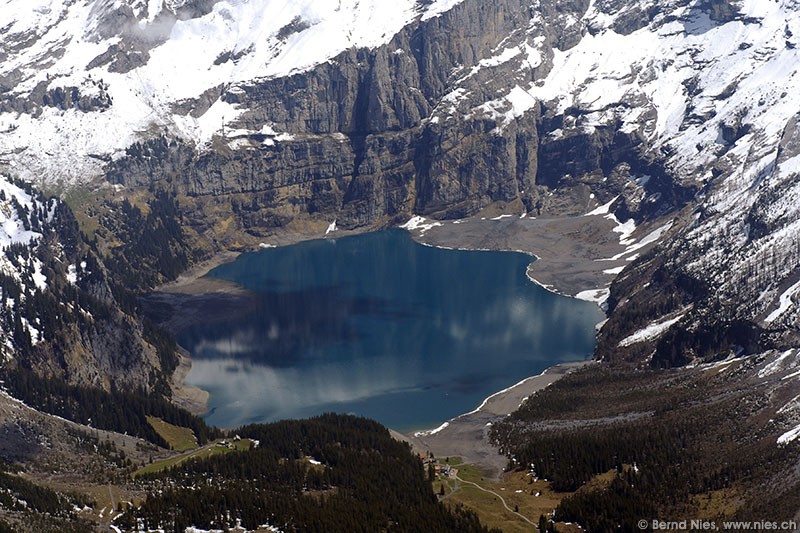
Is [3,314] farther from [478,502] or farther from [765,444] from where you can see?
[765,444]

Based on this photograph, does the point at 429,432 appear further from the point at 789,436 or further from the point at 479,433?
the point at 789,436

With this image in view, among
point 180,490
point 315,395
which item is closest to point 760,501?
point 180,490

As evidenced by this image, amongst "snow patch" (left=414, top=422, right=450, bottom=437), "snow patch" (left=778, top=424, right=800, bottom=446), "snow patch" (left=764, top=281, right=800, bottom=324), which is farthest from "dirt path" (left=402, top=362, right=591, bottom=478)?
"snow patch" (left=764, top=281, right=800, bottom=324)

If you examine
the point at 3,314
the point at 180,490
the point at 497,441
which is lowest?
the point at 497,441

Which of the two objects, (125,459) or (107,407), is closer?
(125,459)

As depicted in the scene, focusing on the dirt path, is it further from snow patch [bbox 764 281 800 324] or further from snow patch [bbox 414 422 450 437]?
snow patch [bbox 764 281 800 324]

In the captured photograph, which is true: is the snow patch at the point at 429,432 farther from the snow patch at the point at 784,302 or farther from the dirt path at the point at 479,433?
the snow patch at the point at 784,302

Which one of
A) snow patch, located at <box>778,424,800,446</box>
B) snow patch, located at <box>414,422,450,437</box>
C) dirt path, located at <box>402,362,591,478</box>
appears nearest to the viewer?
snow patch, located at <box>778,424,800,446</box>

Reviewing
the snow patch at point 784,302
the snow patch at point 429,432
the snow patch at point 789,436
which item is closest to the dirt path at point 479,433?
the snow patch at point 429,432

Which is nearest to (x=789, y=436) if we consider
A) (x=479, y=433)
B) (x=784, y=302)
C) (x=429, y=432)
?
(x=784, y=302)

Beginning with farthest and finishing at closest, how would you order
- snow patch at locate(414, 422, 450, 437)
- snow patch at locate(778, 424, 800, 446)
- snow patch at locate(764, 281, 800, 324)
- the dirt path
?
snow patch at locate(414, 422, 450, 437), snow patch at locate(764, 281, 800, 324), the dirt path, snow patch at locate(778, 424, 800, 446)

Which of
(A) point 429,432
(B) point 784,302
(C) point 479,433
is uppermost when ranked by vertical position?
(B) point 784,302
